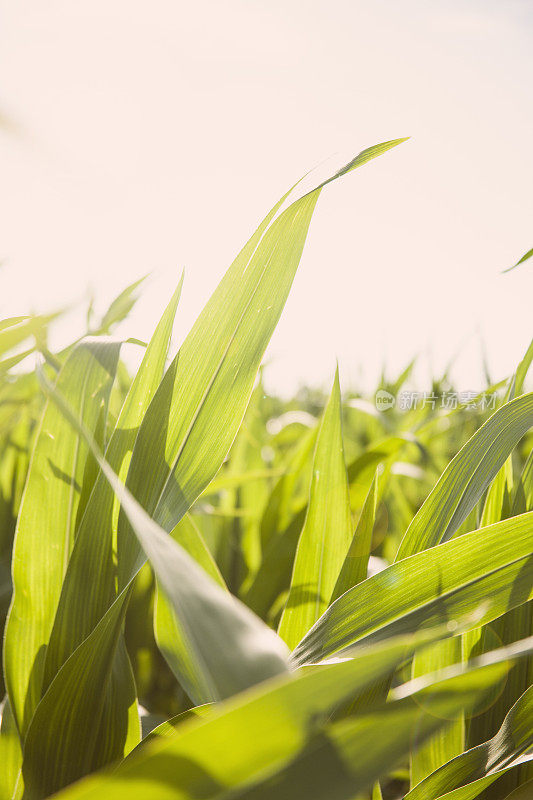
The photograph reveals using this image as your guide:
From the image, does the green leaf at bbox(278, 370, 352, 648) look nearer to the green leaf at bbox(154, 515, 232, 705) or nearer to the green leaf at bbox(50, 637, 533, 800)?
the green leaf at bbox(154, 515, 232, 705)

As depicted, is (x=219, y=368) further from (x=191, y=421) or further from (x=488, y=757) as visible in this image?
(x=488, y=757)

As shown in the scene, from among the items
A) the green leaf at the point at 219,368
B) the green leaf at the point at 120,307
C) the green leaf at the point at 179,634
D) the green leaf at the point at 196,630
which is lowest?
the green leaf at the point at 179,634

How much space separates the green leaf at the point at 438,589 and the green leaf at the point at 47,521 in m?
0.11

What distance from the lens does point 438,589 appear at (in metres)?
0.20

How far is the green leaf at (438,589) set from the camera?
7.7 inches

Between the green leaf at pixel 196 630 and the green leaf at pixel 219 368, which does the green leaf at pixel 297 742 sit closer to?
Answer: the green leaf at pixel 196 630

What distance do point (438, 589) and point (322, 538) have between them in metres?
0.12

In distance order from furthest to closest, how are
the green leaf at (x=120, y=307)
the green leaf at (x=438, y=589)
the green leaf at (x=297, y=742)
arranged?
the green leaf at (x=120, y=307) < the green leaf at (x=438, y=589) < the green leaf at (x=297, y=742)

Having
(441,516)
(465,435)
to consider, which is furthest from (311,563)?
(465,435)

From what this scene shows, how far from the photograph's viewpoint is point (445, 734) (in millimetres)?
250

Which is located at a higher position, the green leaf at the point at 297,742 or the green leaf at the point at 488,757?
the green leaf at the point at 297,742

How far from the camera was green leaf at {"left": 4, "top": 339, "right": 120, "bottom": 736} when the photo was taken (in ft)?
0.73

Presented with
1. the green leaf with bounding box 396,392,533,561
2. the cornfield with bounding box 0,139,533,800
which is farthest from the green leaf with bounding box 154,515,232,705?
the green leaf with bounding box 396,392,533,561

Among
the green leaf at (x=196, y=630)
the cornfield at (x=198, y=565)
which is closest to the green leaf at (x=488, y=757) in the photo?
the cornfield at (x=198, y=565)
